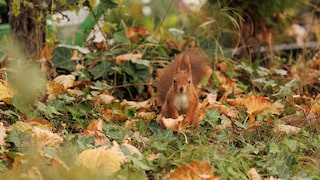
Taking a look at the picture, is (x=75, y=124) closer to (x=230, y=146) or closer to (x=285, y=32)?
(x=230, y=146)

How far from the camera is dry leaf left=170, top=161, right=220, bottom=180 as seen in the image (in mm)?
2559

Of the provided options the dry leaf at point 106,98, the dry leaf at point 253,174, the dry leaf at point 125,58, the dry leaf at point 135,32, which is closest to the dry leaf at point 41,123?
the dry leaf at point 106,98

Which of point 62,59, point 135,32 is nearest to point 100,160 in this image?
point 62,59

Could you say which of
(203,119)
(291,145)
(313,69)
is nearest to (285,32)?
(313,69)

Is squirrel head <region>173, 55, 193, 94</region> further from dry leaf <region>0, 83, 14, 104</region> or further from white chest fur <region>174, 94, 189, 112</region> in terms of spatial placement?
dry leaf <region>0, 83, 14, 104</region>

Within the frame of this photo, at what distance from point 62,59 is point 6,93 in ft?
2.92

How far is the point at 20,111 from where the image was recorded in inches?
131

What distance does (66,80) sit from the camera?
13.0 ft

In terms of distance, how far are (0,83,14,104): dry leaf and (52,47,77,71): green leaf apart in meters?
0.79

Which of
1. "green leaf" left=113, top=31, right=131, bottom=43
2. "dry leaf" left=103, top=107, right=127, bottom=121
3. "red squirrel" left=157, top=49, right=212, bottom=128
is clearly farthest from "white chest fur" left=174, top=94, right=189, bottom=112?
"green leaf" left=113, top=31, right=131, bottom=43

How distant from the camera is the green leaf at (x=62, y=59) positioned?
169 inches

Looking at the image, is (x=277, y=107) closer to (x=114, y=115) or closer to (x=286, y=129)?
(x=286, y=129)

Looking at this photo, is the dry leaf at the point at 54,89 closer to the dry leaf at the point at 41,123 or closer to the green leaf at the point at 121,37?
the dry leaf at the point at 41,123

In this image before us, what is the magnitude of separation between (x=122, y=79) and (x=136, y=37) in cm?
48
